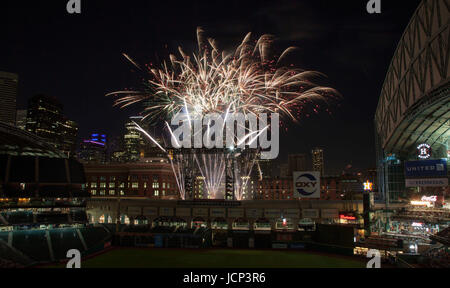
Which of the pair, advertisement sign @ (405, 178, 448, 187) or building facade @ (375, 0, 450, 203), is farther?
advertisement sign @ (405, 178, 448, 187)

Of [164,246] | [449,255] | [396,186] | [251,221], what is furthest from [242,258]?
[396,186]

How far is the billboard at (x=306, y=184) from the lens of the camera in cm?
4700

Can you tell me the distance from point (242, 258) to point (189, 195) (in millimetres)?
21359

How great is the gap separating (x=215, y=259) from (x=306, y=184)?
53.7 feet

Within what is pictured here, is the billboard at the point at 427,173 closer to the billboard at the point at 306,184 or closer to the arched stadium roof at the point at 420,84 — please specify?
the arched stadium roof at the point at 420,84

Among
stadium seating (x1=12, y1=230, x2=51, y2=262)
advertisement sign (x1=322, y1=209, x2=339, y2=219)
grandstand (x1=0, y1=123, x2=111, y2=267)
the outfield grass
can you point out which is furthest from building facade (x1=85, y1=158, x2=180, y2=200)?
the outfield grass

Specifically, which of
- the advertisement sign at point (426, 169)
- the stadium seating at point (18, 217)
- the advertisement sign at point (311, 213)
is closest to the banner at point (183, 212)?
the advertisement sign at point (311, 213)

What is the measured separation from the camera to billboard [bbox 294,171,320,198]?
154 feet

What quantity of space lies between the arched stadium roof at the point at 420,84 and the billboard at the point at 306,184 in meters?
15.1

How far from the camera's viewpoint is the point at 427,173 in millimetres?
44594

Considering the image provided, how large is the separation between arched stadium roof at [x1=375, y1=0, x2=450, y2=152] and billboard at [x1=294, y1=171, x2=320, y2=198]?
1507 cm

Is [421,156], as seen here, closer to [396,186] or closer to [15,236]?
[396,186]

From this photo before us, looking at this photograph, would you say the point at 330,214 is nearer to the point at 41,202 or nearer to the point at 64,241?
the point at 64,241

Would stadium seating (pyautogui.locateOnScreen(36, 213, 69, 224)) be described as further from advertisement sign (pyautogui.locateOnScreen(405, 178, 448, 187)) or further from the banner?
advertisement sign (pyautogui.locateOnScreen(405, 178, 448, 187))
